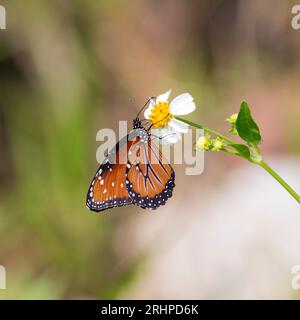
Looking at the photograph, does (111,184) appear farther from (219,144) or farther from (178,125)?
(219,144)

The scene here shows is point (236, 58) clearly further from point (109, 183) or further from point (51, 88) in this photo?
point (109, 183)

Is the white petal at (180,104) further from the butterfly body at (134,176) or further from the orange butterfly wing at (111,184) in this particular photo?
the orange butterfly wing at (111,184)

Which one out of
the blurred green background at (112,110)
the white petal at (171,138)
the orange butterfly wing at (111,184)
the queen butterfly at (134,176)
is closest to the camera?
the white petal at (171,138)

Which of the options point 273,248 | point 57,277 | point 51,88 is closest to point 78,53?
point 51,88

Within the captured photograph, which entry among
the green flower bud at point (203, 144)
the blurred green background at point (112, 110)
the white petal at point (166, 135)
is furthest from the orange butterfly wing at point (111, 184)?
the blurred green background at point (112, 110)

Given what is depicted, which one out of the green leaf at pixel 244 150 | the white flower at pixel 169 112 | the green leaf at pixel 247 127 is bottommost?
the green leaf at pixel 244 150

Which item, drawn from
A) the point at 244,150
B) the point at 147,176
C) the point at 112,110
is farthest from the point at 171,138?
the point at 112,110

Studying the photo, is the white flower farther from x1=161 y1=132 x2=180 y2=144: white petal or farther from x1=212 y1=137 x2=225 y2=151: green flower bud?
x1=212 y1=137 x2=225 y2=151: green flower bud
